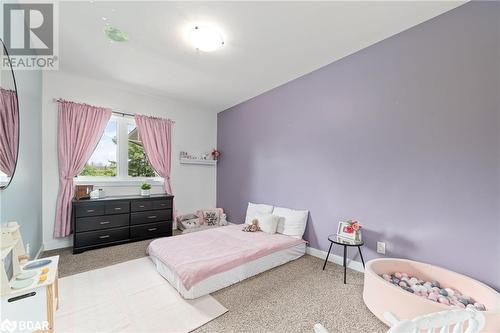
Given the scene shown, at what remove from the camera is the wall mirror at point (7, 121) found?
144cm

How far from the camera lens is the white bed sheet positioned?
2.01 m

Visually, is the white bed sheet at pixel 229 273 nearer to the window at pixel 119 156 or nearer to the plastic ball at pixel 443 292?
the plastic ball at pixel 443 292

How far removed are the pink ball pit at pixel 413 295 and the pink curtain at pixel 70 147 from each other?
4.04 meters

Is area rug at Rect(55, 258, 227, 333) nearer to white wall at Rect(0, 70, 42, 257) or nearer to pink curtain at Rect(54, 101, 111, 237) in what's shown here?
white wall at Rect(0, 70, 42, 257)

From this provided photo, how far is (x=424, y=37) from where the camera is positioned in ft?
6.91

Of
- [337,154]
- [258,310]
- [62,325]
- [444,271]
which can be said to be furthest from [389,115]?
[62,325]

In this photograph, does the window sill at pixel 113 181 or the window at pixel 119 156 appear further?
the window at pixel 119 156

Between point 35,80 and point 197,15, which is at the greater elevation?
point 197,15

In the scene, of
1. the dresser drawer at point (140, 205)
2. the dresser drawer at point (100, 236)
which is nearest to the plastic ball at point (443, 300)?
the dresser drawer at point (140, 205)

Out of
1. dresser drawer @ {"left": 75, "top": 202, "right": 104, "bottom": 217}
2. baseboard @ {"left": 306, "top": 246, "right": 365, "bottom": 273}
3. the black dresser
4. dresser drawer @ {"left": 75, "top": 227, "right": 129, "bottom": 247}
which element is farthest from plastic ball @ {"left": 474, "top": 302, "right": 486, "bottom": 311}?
dresser drawer @ {"left": 75, "top": 202, "right": 104, "bottom": 217}

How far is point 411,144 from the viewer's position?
2186 millimetres

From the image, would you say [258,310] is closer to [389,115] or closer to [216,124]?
[389,115]

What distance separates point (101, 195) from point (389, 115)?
432 cm

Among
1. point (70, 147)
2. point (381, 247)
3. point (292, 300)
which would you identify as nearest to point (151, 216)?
point (70, 147)
